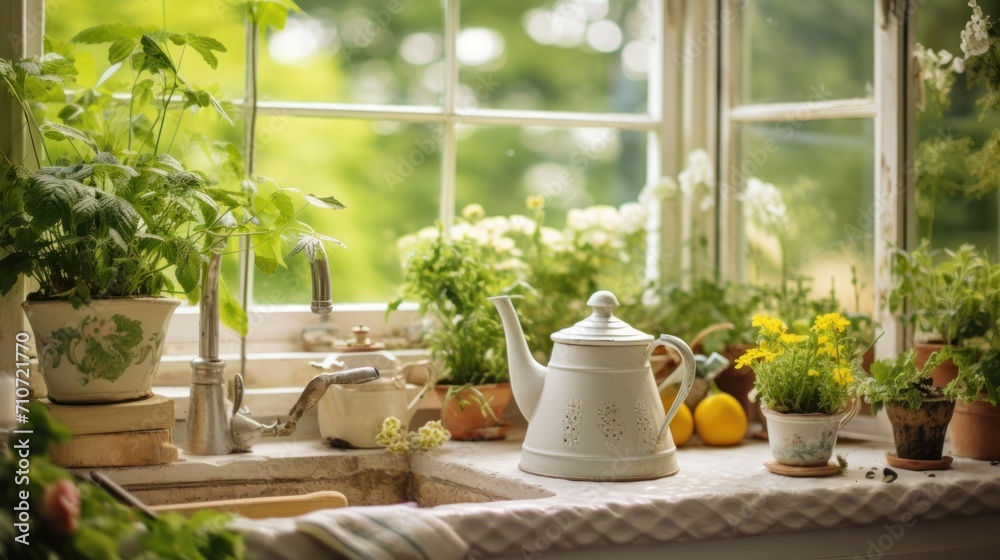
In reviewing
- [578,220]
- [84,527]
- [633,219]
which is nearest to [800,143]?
[633,219]

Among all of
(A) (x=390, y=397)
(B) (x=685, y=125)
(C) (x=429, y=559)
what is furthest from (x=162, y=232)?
(B) (x=685, y=125)

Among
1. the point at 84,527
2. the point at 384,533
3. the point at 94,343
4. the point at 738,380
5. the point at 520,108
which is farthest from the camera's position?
the point at 520,108

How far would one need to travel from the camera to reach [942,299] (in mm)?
1787

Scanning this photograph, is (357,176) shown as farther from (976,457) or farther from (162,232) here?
(976,457)

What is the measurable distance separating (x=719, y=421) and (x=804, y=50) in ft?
2.68

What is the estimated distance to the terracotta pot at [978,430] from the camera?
167cm

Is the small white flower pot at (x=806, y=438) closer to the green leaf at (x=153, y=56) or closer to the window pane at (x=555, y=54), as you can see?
the window pane at (x=555, y=54)

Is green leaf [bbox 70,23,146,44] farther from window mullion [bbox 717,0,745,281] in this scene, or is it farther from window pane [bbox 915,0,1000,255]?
window pane [bbox 915,0,1000,255]

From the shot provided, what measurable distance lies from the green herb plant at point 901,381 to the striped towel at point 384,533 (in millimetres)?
782

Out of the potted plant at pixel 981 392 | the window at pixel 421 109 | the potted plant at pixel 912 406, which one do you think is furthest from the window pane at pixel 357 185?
the potted plant at pixel 981 392

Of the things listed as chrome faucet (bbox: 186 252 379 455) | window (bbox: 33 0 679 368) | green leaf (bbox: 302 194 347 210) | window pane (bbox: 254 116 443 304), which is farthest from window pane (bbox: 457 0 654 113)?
chrome faucet (bbox: 186 252 379 455)

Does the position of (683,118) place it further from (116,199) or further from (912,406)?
(116,199)

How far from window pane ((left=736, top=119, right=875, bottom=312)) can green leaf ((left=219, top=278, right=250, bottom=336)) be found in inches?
42.0

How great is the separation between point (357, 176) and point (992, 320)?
123cm
